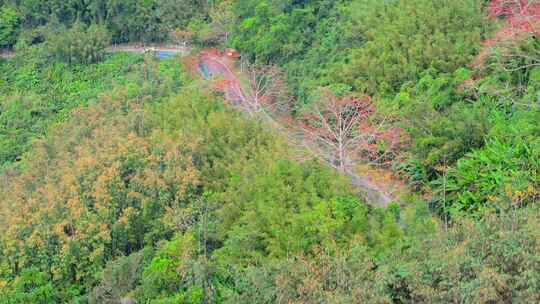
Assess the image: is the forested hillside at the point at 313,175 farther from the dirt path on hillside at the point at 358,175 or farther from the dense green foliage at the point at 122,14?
the dense green foliage at the point at 122,14

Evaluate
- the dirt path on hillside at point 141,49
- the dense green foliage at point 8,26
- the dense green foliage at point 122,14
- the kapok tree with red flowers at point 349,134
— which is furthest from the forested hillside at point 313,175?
the dense green foliage at point 8,26

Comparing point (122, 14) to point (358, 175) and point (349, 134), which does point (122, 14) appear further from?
point (358, 175)

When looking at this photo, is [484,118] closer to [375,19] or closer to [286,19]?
[375,19]

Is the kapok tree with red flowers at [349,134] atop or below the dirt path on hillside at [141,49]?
atop

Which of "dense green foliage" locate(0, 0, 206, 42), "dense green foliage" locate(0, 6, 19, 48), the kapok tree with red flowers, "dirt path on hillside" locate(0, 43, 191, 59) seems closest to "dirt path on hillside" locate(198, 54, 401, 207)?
the kapok tree with red flowers

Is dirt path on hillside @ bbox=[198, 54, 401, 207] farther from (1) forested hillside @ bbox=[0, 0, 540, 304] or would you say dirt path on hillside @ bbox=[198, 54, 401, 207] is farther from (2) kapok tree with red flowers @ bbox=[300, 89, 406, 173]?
→ (2) kapok tree with red flowers @ bbox=[300, 89, 406, 173]

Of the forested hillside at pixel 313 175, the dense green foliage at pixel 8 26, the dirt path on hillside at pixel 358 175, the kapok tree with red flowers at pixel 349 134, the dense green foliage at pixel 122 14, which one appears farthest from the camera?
the dense green foliage at pixel 8 26
